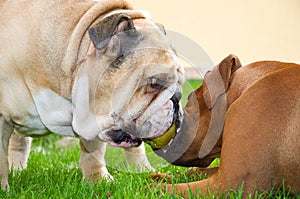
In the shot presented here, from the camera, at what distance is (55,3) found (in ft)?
12.0

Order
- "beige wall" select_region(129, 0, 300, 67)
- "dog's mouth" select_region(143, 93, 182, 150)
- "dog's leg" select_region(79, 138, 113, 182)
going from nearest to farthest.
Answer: "dog's mouth" select_region(143, 93, 182, 150)
"dog's leg" select_region(79, 138, 113, 182)
"beige wall" select_region(129, 0, 300, 67)

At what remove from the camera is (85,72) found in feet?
11.2

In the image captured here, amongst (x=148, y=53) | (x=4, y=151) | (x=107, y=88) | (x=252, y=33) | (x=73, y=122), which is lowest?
(x=252, y=33)

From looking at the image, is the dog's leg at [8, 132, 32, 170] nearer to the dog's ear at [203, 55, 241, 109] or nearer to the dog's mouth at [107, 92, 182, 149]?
the dog's mouth at [107, 92, 182, 149]

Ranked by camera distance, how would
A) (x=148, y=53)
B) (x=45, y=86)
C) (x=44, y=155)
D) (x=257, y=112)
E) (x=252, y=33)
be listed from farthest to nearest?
(x=252, y=33)
(x=44, y=155)
(x=45, y=86)
(x=148, y=53)
(x=257, y=112)

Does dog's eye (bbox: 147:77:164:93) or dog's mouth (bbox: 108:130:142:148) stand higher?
dog's eye (bbox: 147:77:164:93)

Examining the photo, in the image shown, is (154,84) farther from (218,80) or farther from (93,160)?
(93,160)

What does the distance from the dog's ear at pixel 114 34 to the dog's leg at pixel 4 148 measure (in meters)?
0.83

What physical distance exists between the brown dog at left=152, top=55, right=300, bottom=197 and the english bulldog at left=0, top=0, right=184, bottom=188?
0.36m

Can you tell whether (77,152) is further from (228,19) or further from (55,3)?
(228,19)

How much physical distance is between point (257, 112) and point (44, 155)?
2663mm

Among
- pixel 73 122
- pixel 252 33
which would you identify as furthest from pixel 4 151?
pixel 252 33

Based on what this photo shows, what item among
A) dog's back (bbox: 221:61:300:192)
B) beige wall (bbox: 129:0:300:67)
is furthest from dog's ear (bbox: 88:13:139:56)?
beige wall (bbox: 129:0:300:67)

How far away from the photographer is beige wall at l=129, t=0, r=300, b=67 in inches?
412
